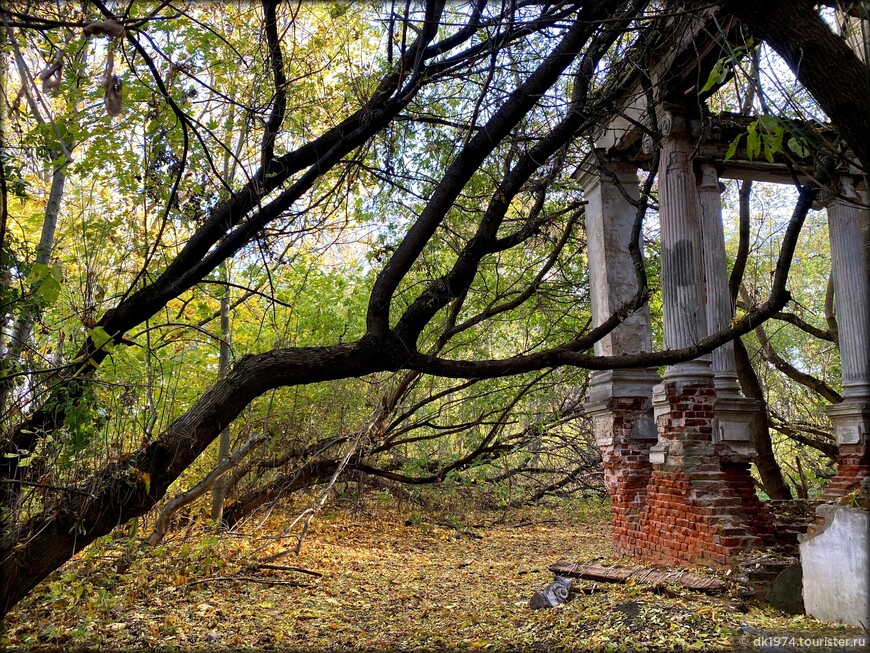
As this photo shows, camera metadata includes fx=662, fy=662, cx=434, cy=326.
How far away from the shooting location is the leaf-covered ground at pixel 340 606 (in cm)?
508

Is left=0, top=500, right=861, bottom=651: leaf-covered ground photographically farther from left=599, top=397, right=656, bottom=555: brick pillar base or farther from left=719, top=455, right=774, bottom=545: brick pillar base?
left=719, top=455, right=774, bottom=545: brick pillar base

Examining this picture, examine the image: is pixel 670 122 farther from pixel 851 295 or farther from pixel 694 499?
pixel 694 499

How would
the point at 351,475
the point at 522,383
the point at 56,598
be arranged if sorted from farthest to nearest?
the point at 522,383
the point at 351,475
the point at 56,598

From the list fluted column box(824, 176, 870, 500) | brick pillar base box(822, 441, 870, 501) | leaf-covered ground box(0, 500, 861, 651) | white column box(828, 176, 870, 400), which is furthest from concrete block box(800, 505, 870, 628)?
white column box(828, 176, 870, 400)

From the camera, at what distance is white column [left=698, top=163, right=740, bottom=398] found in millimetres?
8234

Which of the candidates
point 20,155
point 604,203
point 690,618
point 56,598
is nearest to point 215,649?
point 56,598

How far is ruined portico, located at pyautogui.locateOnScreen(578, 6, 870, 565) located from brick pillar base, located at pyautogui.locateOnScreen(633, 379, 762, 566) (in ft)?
0.05

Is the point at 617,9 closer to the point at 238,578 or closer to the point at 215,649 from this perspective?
the point at 215,649

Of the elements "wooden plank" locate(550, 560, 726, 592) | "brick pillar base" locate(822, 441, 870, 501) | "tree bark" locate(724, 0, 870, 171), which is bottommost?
"wooden plank" locate(550, 560, 726, 592)

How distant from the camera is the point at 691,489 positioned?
7273 millimetres

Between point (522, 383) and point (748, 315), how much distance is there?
741 centimetres

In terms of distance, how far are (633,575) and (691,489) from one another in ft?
4.02

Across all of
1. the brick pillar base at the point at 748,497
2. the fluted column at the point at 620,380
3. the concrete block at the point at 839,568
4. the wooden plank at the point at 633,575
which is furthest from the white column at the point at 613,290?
the concrete block at the point at 839,568

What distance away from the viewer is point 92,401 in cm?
455
